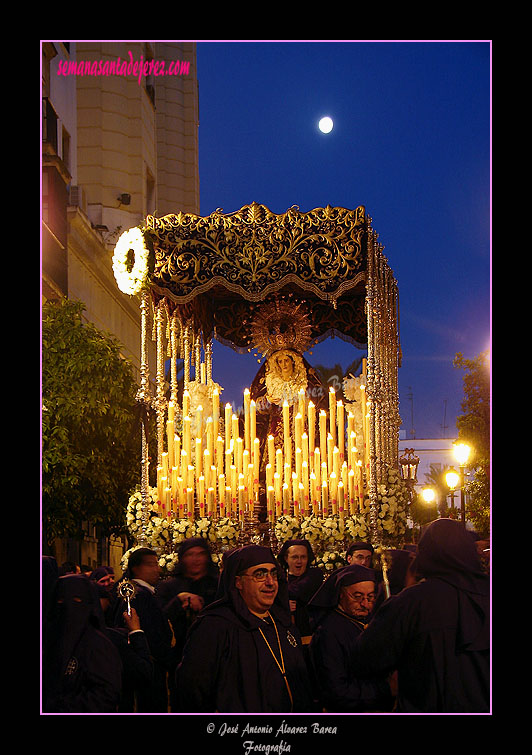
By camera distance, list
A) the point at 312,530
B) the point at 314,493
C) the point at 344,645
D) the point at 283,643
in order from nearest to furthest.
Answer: the point at 283,643 → the point at 344,645 → the point at 312,530 → the point at 314,493

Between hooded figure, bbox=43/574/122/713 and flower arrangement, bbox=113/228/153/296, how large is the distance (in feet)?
16.4

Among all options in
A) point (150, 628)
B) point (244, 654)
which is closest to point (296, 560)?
point (150, 628)

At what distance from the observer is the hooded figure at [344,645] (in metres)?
6.11

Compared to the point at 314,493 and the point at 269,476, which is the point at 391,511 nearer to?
the point at 314,493

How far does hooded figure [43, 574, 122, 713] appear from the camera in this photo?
19.0 ft

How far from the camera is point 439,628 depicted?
539 cm

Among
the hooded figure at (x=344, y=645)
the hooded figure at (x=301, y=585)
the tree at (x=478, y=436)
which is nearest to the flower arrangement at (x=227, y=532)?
the hooded figure at (x=301, y=585)

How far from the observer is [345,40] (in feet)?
21.7

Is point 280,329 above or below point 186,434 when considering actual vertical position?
above

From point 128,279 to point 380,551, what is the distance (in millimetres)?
3621

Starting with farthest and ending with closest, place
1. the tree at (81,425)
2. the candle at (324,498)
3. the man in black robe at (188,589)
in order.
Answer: the tree at (81,425) < the candle at (324,498) < the man in black robe at (188,589)

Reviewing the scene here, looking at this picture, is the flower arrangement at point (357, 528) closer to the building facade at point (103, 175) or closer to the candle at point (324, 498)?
the candle at point (324, 498)

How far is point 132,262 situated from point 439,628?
6.19 m

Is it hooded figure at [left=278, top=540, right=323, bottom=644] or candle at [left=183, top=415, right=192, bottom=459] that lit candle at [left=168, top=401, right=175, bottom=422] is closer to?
candle at [left=183, top=415, right=192, bottom=459]
